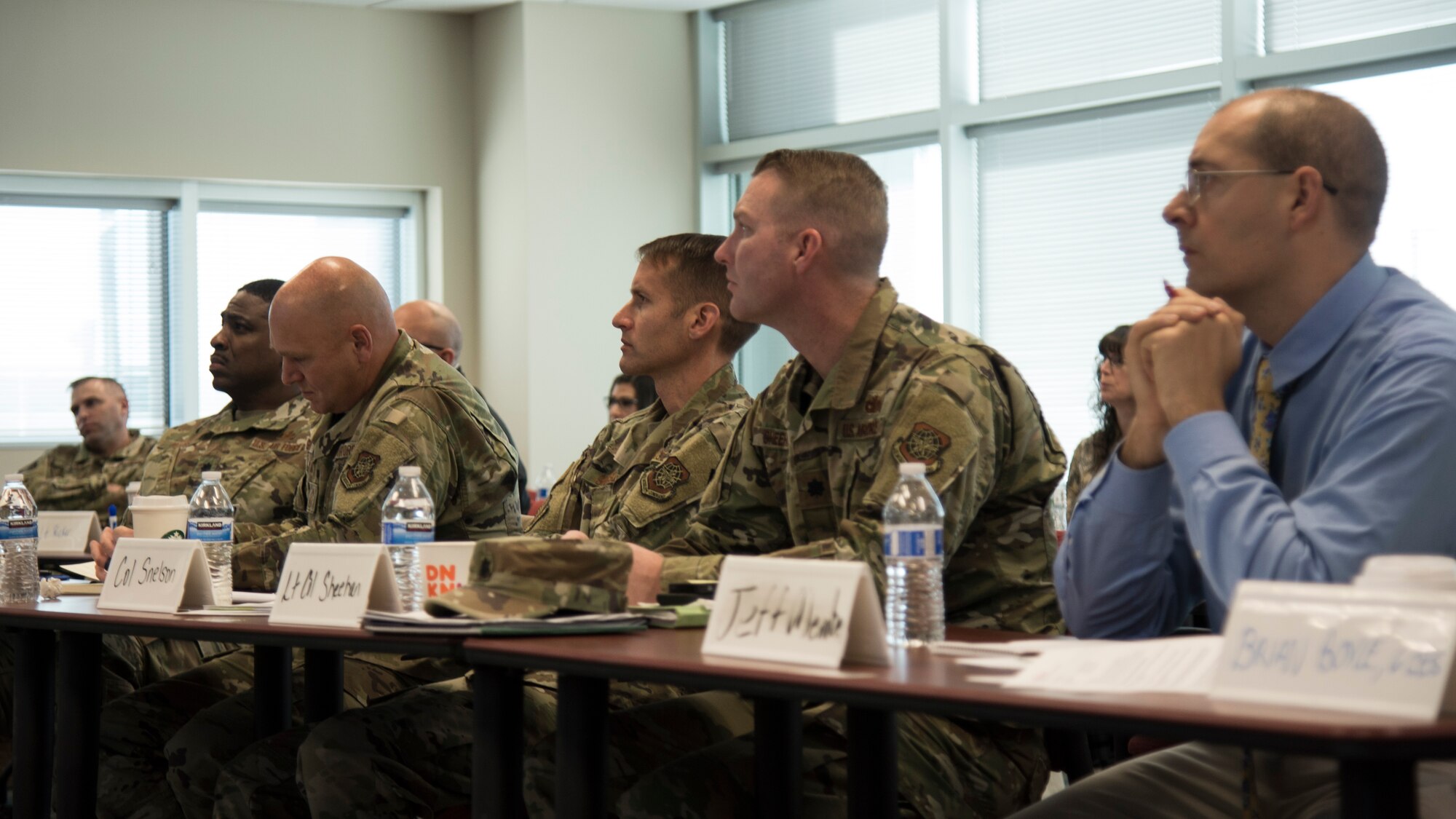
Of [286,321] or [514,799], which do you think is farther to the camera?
[286,321]

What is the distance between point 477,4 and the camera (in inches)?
302

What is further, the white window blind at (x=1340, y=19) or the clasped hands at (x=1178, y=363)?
the white window blind at (x=1340, y=19)

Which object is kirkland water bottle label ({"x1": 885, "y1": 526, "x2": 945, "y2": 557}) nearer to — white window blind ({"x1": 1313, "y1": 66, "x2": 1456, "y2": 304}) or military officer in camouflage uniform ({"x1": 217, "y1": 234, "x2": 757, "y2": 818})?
military officer in camouflage uniform ({"x1": 217, "y1": 234, "x2": 757, "y2": 818})

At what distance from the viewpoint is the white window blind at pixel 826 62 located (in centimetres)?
712

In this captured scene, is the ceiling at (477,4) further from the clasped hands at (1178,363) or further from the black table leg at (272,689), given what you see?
the clasped hands at (1178,363)

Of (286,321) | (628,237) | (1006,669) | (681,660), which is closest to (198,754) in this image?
(286,321)

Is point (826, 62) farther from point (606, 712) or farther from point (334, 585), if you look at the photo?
point (606, 712)

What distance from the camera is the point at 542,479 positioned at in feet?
23.9

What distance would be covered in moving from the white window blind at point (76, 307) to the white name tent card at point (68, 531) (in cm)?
288

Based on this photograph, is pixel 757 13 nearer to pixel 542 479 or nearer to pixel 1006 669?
pixel 542 479

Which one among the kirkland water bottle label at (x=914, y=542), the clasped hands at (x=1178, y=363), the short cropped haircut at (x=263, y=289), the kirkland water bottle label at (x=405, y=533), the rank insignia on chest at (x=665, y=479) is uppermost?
the short cropped haircut at (x=263, y=289)

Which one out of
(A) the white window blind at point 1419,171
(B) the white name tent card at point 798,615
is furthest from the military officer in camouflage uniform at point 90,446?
(B) the white name tent card at point 798,615

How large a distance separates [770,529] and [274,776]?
0.92 meters

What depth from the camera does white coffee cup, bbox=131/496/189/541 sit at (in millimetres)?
2688
